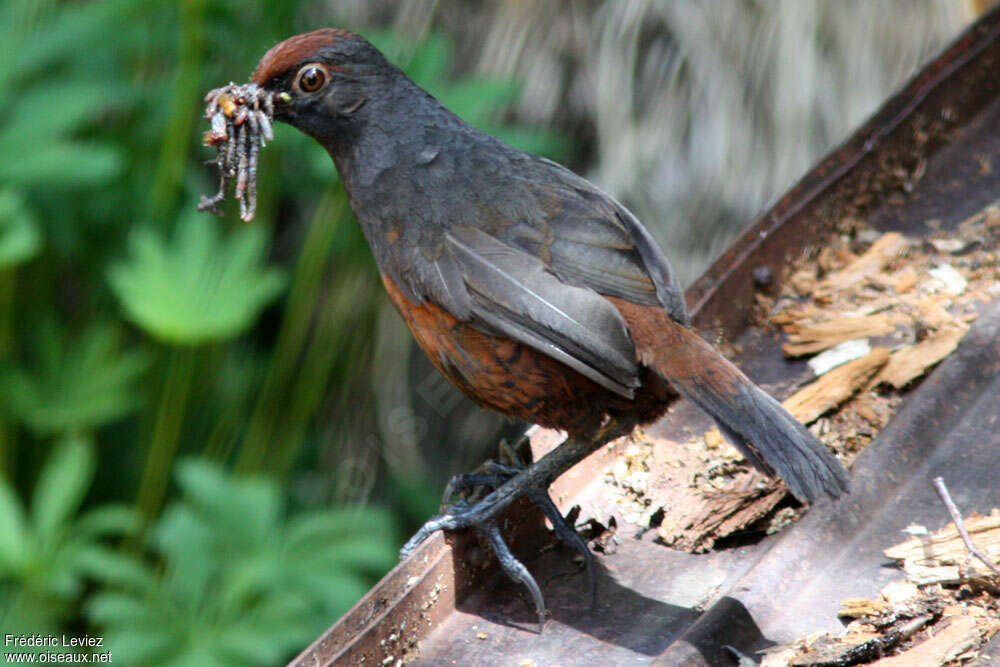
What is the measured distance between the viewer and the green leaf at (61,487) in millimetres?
2912

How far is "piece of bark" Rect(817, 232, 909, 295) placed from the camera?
98.8 inches

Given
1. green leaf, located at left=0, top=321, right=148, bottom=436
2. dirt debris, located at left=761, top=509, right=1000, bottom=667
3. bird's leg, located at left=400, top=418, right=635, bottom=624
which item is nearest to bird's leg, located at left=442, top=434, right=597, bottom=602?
bird's leg, located at left=400, top=418, right=635, bottom=624

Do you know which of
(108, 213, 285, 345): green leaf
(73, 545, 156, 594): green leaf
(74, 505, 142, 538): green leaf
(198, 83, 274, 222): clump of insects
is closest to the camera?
(198, 83, 274, 222): clump of insects

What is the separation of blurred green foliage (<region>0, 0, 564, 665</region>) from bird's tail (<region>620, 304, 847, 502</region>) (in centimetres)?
117

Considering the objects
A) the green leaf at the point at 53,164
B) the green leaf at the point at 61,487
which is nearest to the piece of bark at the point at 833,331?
the green leaf at the point at 53,164

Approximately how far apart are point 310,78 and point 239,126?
→ 169 millimetres

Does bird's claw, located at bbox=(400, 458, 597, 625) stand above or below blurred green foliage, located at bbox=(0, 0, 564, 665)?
below

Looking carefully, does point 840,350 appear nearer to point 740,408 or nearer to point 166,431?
point 740,408

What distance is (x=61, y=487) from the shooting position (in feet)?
9.78

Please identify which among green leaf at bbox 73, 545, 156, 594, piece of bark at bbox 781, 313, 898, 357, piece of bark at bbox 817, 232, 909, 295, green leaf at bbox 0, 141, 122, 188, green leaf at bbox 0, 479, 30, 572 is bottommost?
piece of bark at bbox 781, 313, 898, 357

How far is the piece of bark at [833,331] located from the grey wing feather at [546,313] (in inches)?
20.6

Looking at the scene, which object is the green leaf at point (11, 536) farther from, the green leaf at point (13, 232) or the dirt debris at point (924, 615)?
the dirt debris at point (924, 615)

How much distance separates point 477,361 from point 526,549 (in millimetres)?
347

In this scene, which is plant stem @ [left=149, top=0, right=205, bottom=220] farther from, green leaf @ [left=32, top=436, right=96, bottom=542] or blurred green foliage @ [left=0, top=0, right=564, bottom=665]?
green leaf @ [left=32, top=436, right=96, bottom=542]
